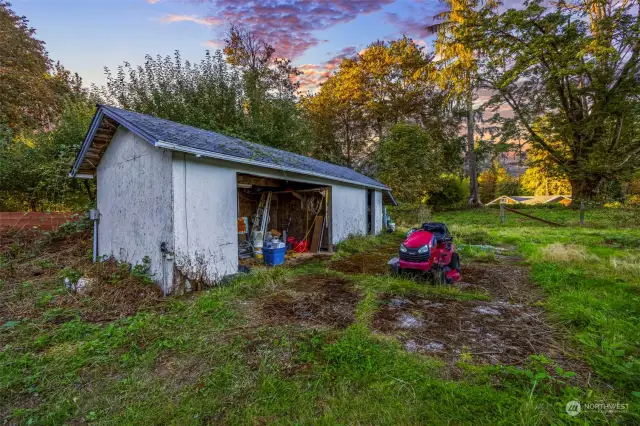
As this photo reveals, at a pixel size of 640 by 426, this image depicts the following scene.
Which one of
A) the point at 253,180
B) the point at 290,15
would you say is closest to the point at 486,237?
the point at 253,180

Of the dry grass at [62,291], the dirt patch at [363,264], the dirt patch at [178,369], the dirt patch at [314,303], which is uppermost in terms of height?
the dry grass at [62,291]

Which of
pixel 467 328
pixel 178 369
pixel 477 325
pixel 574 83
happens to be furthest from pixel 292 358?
pixel 574 83

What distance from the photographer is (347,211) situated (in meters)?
9.91

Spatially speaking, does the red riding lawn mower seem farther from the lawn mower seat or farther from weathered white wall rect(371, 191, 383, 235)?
weathered white wall rect(371, 191, 383, 235)

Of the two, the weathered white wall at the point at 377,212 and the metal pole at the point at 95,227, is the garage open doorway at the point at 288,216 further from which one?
the weathered white wall at the point at 377,212

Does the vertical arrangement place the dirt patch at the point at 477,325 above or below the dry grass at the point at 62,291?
below

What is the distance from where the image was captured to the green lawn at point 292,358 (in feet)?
6.20

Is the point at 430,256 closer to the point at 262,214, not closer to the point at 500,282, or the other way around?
the point at 500,282

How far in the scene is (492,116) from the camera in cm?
1814

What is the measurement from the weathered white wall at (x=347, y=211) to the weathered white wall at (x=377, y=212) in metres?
1.10

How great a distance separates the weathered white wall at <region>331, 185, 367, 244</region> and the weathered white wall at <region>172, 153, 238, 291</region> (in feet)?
13.3

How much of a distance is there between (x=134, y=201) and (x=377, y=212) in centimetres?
1022

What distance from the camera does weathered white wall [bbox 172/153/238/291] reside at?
4.39m

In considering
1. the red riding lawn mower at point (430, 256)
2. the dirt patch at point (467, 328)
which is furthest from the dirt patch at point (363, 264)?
the dirt patch at point (467, 328)
